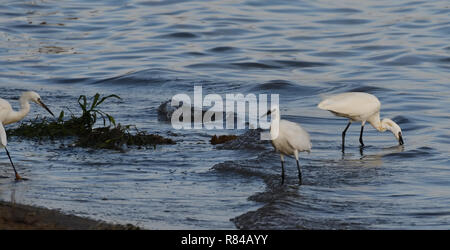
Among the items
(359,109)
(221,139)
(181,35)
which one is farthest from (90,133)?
(181,35)

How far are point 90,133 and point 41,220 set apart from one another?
4245 millimetres

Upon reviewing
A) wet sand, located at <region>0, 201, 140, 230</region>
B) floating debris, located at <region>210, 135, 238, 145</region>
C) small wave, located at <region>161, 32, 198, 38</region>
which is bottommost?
floating debris, located at <region>210, 135, 238, 145</region>

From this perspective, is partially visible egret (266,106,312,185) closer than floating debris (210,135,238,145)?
Yes

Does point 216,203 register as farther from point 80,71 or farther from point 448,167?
point 80,71

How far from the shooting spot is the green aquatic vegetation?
10.3m

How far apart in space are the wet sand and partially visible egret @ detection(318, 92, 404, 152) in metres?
4.98

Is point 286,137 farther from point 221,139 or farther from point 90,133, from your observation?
point 90,133

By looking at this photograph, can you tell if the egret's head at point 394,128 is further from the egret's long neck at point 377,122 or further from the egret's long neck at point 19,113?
the egret's long neck at point 19,113

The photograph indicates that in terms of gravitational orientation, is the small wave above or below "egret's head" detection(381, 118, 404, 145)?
above

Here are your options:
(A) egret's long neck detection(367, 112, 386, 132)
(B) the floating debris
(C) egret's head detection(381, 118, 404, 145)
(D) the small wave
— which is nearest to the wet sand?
(B) the floating debris

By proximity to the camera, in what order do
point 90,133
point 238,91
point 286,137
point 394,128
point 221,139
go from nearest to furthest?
1. point 286,137
2. point 90,133
3. point 221,139
4. point 394,128
5. point 238,91

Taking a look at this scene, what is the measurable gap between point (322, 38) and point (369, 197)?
1292 centimetres

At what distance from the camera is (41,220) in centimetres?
627

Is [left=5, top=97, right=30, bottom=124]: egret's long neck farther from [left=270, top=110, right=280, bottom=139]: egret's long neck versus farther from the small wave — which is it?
the small wave
